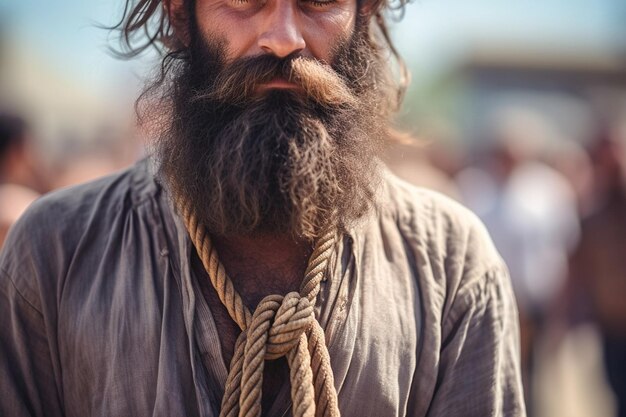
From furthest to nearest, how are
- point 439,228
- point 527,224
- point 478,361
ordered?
point 527,224, point 439,228, point 478,361

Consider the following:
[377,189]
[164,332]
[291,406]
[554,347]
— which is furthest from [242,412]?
[554,347]

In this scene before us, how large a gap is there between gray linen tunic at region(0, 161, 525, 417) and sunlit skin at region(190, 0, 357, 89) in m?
0.54

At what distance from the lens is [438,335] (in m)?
2.34

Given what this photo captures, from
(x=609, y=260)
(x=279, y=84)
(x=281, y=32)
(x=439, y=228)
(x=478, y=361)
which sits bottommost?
(x=609, y=260)

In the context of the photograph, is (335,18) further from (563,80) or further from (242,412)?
(563,80)

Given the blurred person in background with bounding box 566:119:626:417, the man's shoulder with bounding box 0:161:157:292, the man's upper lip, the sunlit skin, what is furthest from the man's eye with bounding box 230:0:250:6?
the blurred person in background with bounding box 566:119:626:417

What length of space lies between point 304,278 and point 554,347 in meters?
4.64

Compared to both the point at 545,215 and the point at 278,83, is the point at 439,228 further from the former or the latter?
the point at 545,215

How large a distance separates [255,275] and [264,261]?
0.06m

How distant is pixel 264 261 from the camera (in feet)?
7.85

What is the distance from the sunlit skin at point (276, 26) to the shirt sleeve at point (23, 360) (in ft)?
3.21

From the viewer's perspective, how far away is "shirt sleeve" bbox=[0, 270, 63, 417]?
7.32ft

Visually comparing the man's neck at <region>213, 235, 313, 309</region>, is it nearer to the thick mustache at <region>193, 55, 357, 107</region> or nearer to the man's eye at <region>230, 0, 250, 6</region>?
the thick mustache at <region>193, 55, 357, 107</region>

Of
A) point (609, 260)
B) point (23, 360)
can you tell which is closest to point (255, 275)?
point (23, 360)
